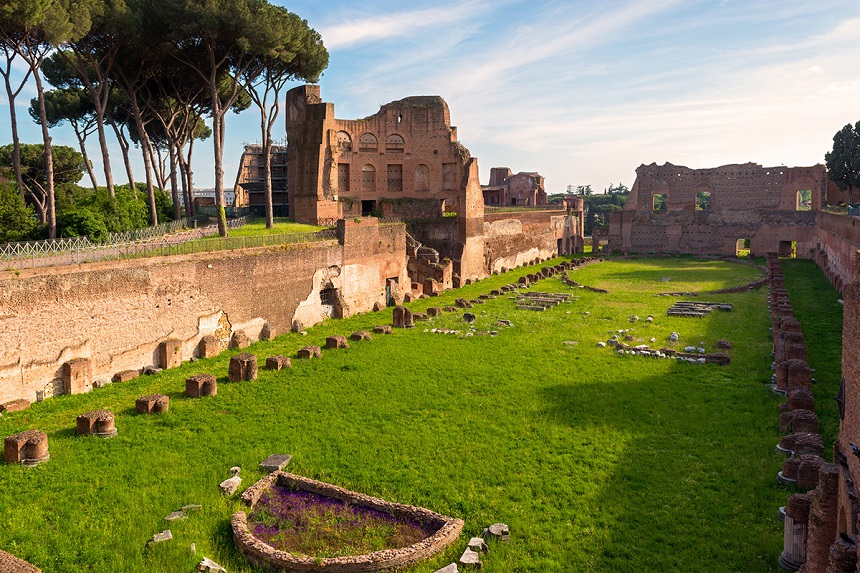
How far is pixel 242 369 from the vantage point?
1369 centimetres

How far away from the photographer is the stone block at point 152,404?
11617 millimetres

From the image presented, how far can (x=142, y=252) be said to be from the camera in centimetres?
1491

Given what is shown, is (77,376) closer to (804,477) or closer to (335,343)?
(335,343)

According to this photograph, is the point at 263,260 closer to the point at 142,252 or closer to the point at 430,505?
the point at 142,252

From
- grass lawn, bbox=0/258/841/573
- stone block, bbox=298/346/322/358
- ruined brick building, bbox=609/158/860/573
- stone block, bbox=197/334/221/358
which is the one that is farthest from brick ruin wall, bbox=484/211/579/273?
stone block, bbox=197/334/221/358

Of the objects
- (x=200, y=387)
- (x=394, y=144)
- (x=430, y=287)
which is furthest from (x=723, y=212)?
(x=200, y=387)

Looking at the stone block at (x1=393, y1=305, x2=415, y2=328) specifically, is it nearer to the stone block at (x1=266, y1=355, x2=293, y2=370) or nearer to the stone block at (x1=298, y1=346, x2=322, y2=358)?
the stone block at (x1=298, y1=346, x2=322, y2=358)

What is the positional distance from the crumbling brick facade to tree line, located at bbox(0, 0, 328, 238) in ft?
82.0

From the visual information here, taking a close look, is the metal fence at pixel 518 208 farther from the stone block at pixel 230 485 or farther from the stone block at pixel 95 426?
the stone block at pixel 230 485

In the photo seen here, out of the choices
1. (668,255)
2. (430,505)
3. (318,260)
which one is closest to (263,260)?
(318,260)

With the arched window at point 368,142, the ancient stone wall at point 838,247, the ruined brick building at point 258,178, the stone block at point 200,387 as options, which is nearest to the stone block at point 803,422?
the stone block at point 200,387

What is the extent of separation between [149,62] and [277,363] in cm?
1463

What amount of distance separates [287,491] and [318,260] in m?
12.1

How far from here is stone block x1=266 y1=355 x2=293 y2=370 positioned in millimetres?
14469
